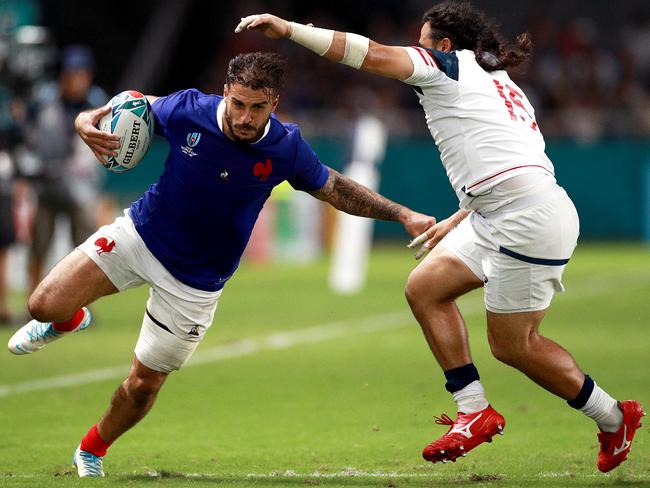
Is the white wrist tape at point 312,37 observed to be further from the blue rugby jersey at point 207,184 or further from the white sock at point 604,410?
the white sock at point 604,410

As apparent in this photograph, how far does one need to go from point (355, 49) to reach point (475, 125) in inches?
30.2

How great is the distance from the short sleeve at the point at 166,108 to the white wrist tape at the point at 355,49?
1212mm

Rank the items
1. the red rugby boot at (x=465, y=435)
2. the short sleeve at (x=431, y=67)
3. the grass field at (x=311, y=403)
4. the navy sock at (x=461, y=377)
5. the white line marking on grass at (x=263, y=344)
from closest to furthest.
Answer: the short sleeve at (x=431, y=67) → the red rugby boot at (x=465, y=435) → the navy sock at (x=461, y=377) → the grass field at (x=311, y=403) → the white line marking on grass at (x=263, y=344)

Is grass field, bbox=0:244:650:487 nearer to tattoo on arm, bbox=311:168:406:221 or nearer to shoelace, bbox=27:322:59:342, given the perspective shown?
shoelace, bbox=27:322:59:342

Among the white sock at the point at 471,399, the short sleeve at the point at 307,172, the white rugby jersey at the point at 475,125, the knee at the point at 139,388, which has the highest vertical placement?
the white rugby jersey at the point at 475,125

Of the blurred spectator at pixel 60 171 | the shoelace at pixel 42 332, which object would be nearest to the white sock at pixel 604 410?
the shoelace at pixel 42 332

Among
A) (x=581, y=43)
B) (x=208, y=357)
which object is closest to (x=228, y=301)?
(x=208, y=357)

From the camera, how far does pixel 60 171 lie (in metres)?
14.8

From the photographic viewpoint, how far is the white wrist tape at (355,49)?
255 inches

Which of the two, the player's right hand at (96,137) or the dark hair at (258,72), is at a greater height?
the dark hair at (258,72)

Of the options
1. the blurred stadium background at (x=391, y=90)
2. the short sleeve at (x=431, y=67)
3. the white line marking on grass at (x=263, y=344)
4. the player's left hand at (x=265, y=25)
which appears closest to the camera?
the player's left hand at (x=265, y=25)

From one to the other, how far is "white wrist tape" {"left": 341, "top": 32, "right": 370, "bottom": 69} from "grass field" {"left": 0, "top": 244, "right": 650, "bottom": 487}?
2196 mm

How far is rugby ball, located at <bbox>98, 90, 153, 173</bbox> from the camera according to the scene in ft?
24.4

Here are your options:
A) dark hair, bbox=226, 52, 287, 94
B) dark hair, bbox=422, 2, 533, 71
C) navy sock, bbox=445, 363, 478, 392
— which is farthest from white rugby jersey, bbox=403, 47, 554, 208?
navy sock, bbox=445, 363, 478, 392
